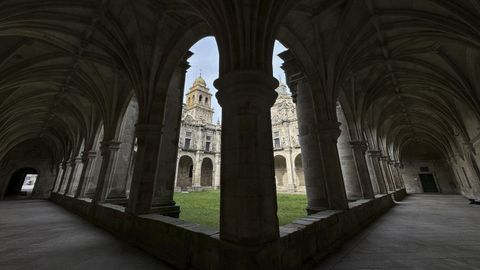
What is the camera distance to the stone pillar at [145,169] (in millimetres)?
4859

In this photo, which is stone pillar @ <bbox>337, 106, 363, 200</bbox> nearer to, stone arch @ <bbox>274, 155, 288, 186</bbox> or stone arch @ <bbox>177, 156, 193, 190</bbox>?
stone arch @ <bbox>274, 155, 288, 186</bbox>

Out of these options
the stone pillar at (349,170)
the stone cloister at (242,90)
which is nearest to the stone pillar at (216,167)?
the stone cloister at (242,90)

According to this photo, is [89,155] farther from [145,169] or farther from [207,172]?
[207,172]

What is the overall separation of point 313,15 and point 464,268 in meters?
6.66

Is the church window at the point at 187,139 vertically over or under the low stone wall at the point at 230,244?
over

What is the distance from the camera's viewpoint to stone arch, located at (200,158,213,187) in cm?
3300

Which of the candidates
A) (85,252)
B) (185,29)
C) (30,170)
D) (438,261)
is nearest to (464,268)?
(438,261)

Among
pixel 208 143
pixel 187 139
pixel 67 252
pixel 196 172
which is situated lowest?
pixel 67 252

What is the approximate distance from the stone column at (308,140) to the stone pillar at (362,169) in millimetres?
3129

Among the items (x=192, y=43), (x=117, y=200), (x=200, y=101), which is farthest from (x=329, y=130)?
(x=200, y=101)

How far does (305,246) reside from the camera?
318cm

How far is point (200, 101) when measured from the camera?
4000 cm

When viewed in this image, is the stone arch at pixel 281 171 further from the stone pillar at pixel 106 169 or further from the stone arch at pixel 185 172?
the stone pillar at pixel 106 169

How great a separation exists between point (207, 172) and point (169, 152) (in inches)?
1122
